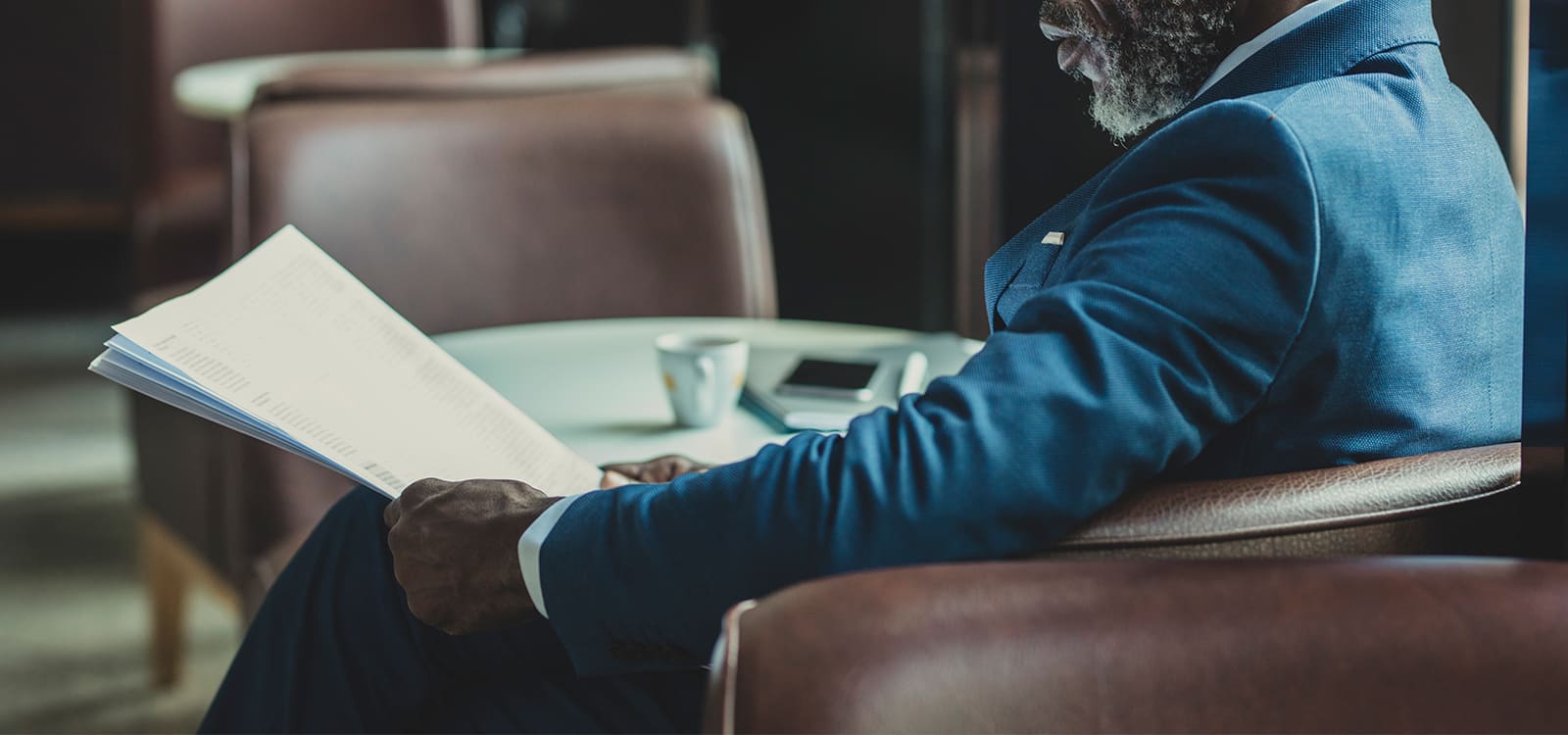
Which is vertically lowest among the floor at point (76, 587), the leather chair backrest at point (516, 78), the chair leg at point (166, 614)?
the floor at point (76, 587)

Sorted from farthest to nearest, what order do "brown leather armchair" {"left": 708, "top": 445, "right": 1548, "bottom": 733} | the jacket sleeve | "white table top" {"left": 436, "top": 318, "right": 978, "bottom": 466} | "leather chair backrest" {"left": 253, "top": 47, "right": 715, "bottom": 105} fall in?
"leather chair backrest" {"left": 253, "top": 47, "right": 715, "bottom": 105}, "white table top" {"left": 436, "top": 318, "right": 978, "bottom": 466}, the jacket sleeve, "brown leather armchair" {"left": 708, "top": 445, "right": 1548, "bottom": 733}

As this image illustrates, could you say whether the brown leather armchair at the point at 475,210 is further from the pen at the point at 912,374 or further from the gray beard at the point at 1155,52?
the gray beard at the point at 1155,52

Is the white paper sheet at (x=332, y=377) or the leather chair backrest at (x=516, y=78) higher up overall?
the leather chair backrest at (x=516, y=78)

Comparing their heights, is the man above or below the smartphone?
above

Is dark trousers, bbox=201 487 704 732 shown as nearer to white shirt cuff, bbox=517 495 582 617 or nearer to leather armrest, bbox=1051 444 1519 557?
white shirt cuff, bbox=517 495 582 617

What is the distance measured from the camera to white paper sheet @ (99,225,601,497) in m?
0.87

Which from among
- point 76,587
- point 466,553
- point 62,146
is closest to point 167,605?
point 76,587

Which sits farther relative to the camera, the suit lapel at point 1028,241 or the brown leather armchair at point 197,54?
the brown leather armchair at point 197,54

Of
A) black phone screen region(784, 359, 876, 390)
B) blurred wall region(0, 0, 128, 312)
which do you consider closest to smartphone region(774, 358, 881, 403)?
black phone screen region(784, 359, 876, 390)

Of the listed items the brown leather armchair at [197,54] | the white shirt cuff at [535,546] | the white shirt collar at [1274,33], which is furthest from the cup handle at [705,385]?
the brown leather armchair at [197,54]

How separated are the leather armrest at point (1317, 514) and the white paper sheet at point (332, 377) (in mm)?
430

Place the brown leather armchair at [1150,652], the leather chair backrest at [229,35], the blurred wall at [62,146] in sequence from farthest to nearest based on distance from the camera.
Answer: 1. the blurred wall at [62,146]
2. the leather chair backrest at [229,35]
3. the brown leather armchair at [1150,652]

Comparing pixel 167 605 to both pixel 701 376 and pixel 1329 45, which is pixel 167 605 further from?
pixel 1329 45

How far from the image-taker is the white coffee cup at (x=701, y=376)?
1245 mm
